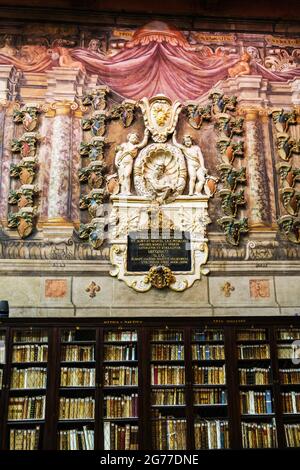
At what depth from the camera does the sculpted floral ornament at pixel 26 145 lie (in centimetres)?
898

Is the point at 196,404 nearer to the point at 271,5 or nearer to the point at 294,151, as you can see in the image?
the point at 294,151

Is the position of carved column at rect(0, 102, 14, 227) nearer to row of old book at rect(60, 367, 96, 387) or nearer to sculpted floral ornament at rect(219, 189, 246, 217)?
row of old book at rect(60, 367, 96, 387)

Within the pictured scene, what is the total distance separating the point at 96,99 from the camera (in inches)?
367

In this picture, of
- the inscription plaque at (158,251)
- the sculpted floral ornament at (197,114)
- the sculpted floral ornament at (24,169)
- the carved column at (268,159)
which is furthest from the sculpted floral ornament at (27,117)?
the carved column at (268,159)

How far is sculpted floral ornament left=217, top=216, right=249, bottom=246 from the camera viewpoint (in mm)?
8727

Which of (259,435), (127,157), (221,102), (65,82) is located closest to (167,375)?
(259,435)

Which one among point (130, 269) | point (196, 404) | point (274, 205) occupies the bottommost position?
point (196, 404)

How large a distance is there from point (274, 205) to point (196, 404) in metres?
3.74

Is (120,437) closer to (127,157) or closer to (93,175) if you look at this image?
(93,175)

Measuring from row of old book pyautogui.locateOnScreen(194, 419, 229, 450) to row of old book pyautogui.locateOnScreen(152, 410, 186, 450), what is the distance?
212mm

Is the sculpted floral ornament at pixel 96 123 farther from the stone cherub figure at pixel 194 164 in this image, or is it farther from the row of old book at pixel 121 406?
the row of old book at pixel 121 406

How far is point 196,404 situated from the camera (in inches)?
290

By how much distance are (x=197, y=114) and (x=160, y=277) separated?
3.16m

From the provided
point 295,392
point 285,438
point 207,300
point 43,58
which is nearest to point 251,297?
point 207,300
